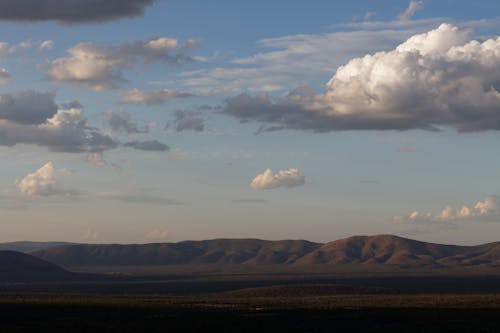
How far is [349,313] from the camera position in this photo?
104 m

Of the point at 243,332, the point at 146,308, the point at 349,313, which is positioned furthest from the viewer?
the point at 146,308

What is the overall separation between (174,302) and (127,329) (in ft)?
154

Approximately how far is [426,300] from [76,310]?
58164 millimetres

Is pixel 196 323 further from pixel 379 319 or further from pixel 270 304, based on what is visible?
pixel 270 304

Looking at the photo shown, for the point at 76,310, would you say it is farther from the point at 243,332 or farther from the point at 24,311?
the point at 243,332

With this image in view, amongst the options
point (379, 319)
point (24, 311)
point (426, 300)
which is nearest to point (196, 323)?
point (379, 319)

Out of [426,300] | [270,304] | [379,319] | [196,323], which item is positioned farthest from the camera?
[426,300]

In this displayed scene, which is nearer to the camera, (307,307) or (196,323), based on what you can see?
(196,323)

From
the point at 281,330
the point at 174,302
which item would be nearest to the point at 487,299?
the point at 174,302

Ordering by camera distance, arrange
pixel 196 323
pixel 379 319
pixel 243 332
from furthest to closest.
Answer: pixel 379 319 → pixel 196 323 → pixel 243 332

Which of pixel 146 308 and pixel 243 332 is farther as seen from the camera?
pixel 146 308

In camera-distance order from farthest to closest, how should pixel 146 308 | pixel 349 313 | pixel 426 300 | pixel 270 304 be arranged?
1. pixel 426 300
2. pixel 270 304
3. pixel 146 308
4. pixel 349 313

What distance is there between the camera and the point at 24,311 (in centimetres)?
10688

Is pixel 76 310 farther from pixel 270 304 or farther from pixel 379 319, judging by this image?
pixel 379 319
